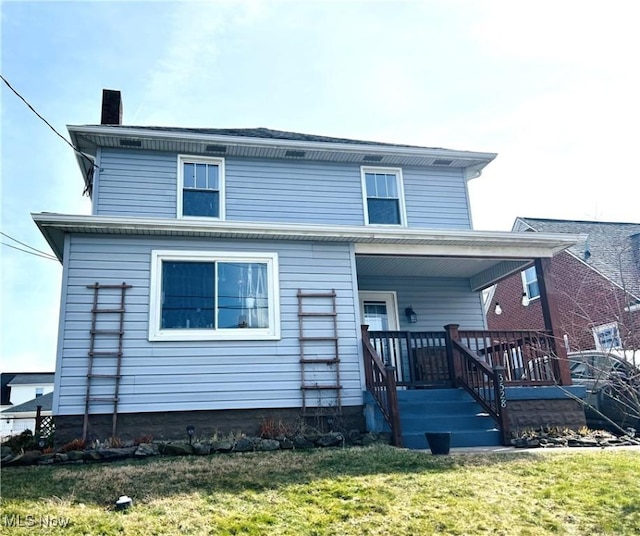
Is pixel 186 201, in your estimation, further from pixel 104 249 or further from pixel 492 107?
pixel 492 107

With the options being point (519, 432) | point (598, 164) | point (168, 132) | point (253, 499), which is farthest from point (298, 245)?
point (598, 164)

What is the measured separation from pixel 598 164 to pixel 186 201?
8501mm

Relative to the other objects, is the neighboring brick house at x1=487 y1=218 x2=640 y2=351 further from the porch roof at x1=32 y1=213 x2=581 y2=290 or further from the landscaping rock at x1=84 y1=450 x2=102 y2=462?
the landscaping rock at x1=84 y1=450 x2=102 y2=462

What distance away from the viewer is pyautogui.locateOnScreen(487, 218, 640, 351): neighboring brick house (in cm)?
1500

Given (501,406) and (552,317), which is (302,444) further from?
(552,317)

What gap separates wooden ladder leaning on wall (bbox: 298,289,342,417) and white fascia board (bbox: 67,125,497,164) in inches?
126

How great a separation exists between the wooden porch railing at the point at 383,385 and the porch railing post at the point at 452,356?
1.49m

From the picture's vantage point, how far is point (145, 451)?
22.9 feet

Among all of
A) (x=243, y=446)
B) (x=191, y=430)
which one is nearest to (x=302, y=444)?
(x=243, y=446)

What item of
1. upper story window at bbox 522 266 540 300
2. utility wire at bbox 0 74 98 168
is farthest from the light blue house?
upper story window at bbox 522 266 540 300

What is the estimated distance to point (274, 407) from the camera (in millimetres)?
8539

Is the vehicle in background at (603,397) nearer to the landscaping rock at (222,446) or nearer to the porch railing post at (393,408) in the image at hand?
the porch railing post at (393,408)

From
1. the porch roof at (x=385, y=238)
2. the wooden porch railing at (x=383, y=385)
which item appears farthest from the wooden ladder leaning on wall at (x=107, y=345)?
the wooden porch railing at (x=383, y=385)

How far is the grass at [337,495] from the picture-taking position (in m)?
4.18
